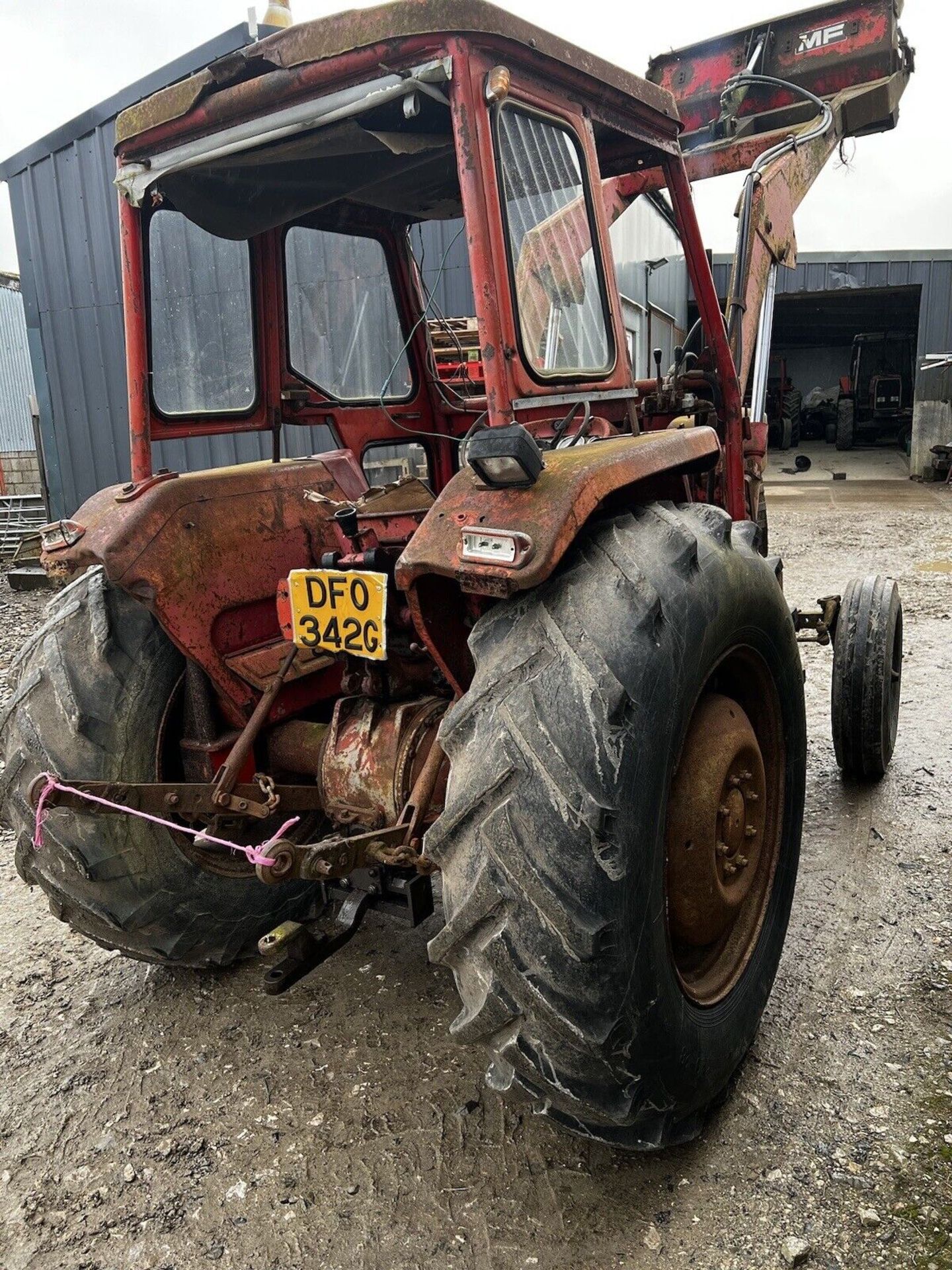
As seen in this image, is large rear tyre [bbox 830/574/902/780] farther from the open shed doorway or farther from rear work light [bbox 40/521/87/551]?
the open shed doorway

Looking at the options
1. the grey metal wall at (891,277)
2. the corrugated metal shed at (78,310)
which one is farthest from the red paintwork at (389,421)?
the grey metal wall at (891,277)

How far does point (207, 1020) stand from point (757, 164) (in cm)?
376

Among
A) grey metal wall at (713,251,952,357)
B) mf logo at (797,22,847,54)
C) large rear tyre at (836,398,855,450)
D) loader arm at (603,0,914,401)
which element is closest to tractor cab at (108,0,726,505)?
loader arm at (603,0,914,401)

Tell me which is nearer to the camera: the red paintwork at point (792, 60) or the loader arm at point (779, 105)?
the loader arm at point (779, 105)

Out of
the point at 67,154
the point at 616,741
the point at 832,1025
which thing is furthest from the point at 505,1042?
the point at 67,154

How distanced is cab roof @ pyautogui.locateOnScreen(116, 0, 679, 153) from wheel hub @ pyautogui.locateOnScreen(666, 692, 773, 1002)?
1449 mm

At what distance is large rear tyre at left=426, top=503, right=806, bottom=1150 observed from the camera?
5.27ft

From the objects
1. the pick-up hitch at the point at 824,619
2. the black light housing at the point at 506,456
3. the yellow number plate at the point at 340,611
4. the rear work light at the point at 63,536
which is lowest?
the pick-up hitch at the point at 824,619

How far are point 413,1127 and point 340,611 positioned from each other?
1.21m

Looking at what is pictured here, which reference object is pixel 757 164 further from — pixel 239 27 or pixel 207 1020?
pixel 239 27

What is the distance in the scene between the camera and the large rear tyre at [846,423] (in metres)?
22.9

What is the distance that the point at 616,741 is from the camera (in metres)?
1.64

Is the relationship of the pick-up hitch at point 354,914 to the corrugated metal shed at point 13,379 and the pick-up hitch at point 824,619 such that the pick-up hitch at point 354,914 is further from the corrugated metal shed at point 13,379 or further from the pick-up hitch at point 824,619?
the corrugated metal shed at point 13,379

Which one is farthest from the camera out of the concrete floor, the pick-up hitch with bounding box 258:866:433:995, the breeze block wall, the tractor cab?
the concrete floor
